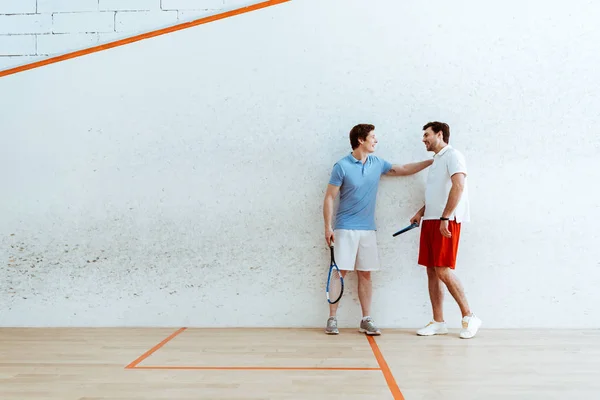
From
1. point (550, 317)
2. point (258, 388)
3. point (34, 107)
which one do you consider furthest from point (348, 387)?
point (34, 107)

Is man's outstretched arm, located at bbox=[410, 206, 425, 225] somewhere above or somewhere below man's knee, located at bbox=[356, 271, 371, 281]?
above

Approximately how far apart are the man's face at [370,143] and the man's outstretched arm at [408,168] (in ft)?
0.59

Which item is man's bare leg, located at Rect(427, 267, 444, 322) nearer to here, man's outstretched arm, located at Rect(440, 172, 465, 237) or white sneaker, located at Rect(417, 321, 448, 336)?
white sneaker, located at Rect(417, 321, 448, 336)

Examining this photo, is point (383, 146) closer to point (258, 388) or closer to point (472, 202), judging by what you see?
point (472, 202)

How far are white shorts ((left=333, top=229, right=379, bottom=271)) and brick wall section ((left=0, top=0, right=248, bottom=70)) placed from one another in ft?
4.66

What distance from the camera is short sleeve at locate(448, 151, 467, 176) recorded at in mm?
2830

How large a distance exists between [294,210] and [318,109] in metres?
0.57

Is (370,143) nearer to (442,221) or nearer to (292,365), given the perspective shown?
(442,221)

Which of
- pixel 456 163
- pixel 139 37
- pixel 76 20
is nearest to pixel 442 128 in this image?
pixel 456 163

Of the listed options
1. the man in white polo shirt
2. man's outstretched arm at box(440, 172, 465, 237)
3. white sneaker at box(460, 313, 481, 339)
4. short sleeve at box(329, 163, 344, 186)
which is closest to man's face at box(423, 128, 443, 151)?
the man in white polo shirt

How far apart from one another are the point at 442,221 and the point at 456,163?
0.29 metres

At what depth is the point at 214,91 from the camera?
321 centimetres

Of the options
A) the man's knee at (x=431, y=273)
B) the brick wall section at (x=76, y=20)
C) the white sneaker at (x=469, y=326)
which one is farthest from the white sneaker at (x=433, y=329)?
the brick wall section at (x=76, y=20)

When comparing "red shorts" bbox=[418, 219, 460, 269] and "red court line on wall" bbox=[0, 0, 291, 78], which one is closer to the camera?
"red shorts" bbox=[418, 219, 460, 269]
